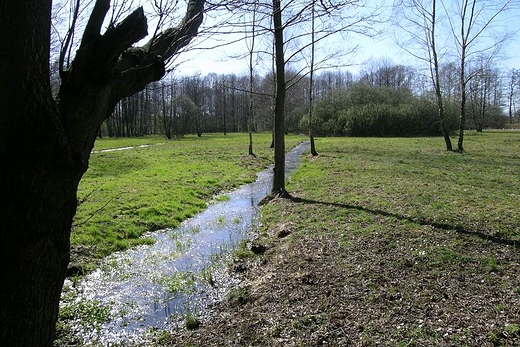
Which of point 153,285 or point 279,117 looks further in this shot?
point 279,117

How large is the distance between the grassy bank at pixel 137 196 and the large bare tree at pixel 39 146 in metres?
1.02

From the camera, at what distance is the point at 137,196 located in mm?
12344

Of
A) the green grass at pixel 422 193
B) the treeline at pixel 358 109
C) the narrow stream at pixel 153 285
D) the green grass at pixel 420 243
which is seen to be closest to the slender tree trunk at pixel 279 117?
the green grass at pixel 420 243

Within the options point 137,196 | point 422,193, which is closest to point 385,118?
point 422,193

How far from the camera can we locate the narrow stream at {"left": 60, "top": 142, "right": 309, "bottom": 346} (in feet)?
16.4

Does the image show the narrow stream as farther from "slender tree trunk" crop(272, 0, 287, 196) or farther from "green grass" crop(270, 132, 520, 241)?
"slender tree trunk" crop(272, 0, 287, 196)

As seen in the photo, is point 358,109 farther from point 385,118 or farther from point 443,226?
point 443,226

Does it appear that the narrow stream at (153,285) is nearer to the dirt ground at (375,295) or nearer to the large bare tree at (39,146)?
the dirt ground at (375,295)

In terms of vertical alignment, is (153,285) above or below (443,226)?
below

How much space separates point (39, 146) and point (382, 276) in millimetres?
4850

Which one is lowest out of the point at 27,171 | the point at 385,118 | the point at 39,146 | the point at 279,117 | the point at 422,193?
the point at 422,193

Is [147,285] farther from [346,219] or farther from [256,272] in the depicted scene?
[346,219]

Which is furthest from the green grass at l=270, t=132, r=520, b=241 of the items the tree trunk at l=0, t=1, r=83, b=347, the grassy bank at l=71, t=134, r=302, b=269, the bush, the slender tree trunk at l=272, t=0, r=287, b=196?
the bush

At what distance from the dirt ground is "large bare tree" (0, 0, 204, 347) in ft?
8.98
